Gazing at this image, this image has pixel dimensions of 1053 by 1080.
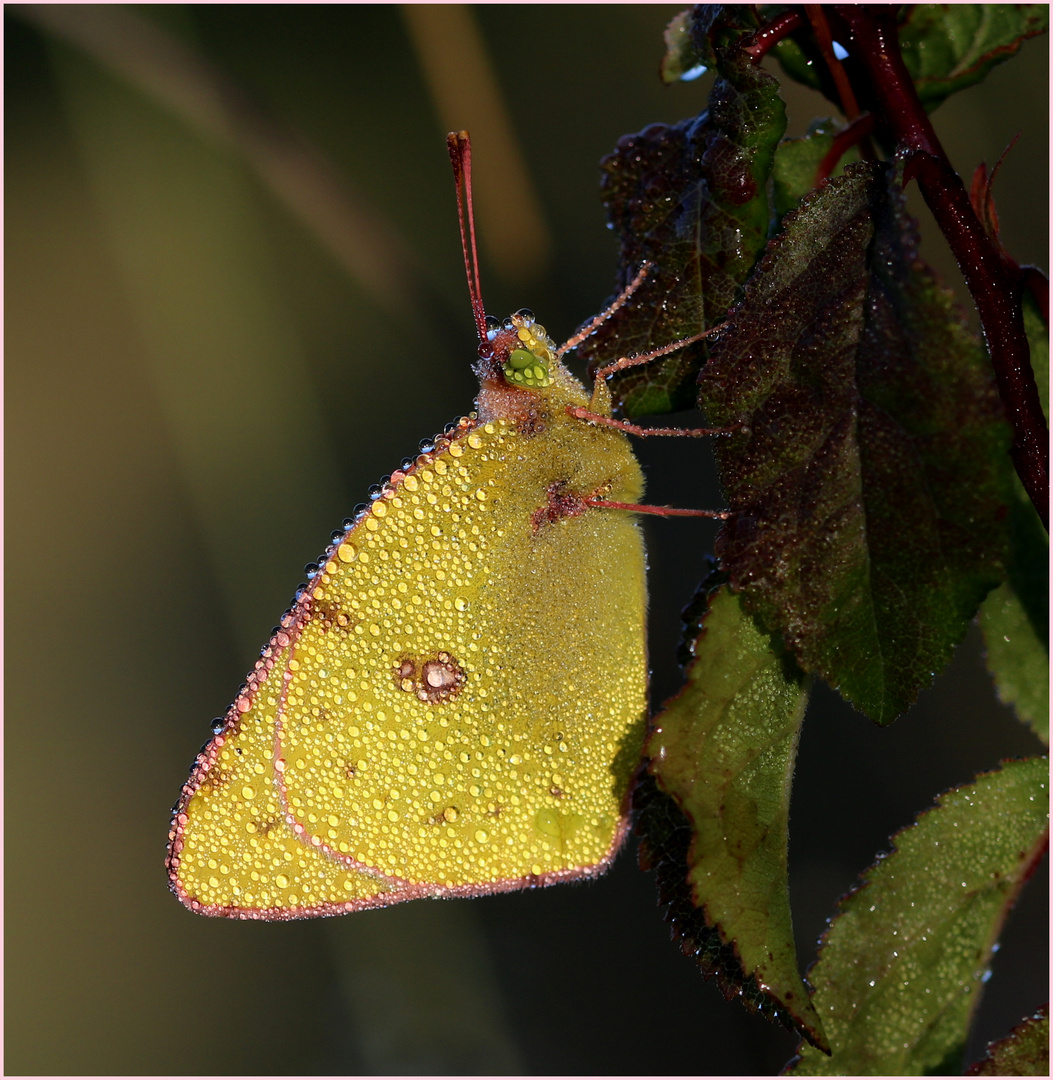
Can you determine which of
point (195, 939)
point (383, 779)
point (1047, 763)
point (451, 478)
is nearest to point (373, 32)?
point (451, 478)

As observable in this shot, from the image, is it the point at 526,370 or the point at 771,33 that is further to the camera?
the point at 526,370

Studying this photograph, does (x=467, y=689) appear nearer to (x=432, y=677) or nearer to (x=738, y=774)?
(x=432, y=677)

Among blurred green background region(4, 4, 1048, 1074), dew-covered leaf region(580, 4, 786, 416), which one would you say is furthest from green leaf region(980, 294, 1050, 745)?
blurred green background region(4, 4, 1048, 1074)

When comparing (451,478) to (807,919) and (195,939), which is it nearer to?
(807,919)

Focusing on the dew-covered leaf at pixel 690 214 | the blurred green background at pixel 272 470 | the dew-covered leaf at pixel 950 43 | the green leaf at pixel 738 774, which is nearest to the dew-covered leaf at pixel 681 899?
the green leaf at pixel 738 774

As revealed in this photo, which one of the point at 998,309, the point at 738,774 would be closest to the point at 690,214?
the point at 998,309

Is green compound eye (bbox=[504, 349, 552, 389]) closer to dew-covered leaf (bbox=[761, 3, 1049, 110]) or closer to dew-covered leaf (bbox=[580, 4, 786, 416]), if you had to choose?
dew-covered leaf (bbox=[580, 4, 786, 416])
